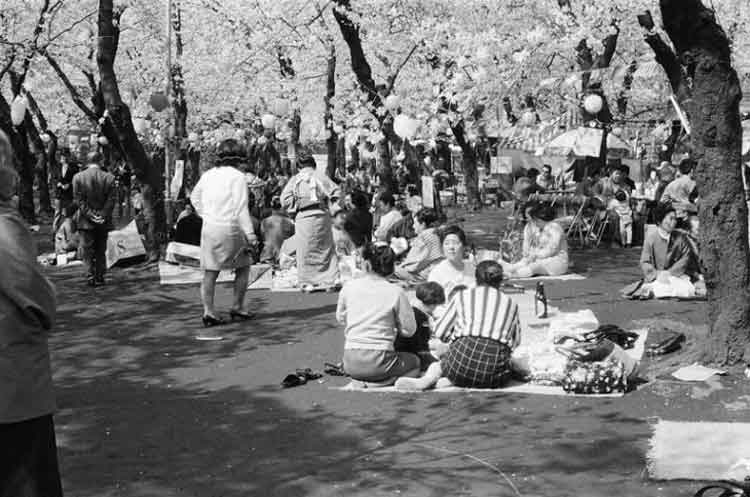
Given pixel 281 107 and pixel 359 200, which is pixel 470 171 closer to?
pixel 281 107

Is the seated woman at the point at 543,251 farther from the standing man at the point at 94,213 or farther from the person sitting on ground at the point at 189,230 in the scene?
the standing man at the point at 94,213

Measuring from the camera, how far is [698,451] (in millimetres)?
5891

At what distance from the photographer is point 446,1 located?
2042 cm

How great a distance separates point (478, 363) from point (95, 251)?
7.74 m

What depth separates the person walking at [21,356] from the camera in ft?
12.0

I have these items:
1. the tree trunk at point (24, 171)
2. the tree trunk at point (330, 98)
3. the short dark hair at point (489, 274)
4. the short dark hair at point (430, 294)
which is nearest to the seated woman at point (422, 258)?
the short dark hair at point (430, 294)

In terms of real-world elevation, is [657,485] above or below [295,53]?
below

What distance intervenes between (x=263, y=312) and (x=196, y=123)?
2794cm

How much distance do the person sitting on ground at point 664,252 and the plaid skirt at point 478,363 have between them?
4.73 m

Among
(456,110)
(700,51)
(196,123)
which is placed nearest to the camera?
(700,51)

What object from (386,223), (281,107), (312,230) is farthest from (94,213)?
(281,107)

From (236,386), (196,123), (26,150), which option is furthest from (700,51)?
(196,123)

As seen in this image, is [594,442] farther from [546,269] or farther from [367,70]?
[367,70]

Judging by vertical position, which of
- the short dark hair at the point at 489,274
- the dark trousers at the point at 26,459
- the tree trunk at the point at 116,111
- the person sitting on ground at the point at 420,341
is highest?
the tree trunk at the point at 116,111
